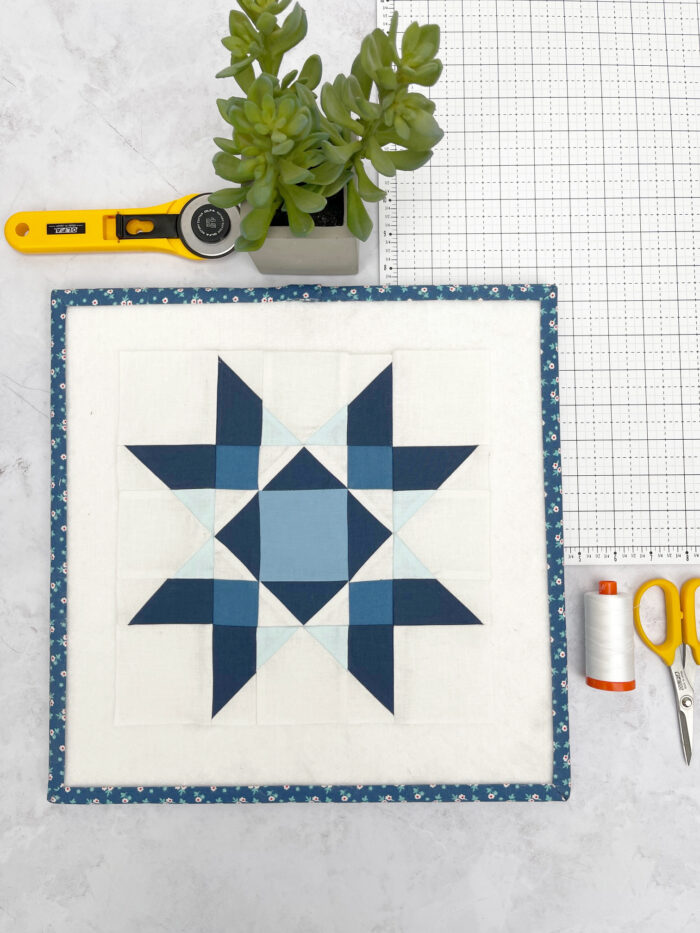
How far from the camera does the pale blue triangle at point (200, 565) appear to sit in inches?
32.0

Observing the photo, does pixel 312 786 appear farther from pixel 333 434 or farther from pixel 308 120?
pixel 308 120

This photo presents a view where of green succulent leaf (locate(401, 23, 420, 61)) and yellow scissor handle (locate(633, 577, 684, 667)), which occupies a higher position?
green succulent leaf (locate(401, 23, 420, 61))

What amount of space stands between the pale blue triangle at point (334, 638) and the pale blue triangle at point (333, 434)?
24 cm

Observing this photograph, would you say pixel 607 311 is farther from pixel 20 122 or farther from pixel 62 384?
pixel 20 122

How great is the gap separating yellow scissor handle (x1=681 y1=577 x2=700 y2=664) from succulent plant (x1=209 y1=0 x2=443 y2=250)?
2.02 ft

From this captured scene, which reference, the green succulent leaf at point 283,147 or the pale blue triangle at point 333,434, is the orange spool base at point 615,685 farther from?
the green succulent leaf at point 283,147

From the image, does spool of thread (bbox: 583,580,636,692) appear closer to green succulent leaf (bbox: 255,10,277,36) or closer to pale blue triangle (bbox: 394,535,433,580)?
pale blue triangle (bbox: 394,535,433,580)

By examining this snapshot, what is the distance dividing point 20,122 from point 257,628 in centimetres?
77

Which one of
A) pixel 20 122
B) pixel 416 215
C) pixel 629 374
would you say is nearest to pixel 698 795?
pixel 629 374

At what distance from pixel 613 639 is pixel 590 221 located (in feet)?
1.83

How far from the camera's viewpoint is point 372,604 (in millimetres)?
808

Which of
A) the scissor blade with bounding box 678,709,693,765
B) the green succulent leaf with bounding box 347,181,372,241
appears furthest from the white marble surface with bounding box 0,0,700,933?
the green succulent leaf with bounding box 347,181,372,241

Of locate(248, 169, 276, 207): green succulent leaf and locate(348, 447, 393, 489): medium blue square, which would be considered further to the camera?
locate(348, 447, 393, 489): medium blue square

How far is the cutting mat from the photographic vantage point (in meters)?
0.84
